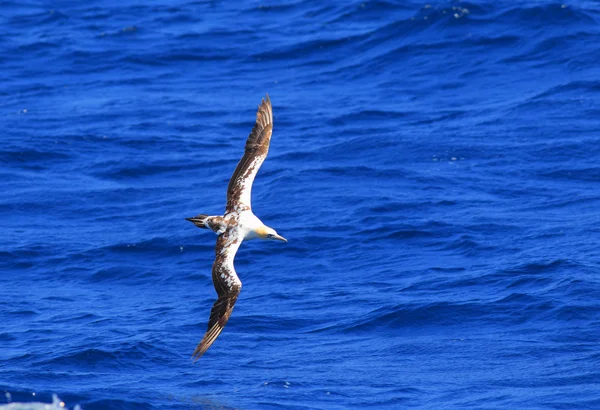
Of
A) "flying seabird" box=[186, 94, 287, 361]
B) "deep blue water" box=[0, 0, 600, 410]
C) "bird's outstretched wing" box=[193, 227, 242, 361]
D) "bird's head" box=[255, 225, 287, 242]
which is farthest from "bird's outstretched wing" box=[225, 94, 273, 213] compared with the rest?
"deep blue water" box=[0, 0, 600, 410]

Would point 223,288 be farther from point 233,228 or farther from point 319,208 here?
point 319,208

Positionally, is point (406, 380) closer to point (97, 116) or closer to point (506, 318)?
point (506, 318)

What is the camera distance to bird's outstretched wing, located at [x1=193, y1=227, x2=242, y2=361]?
44.7 feet

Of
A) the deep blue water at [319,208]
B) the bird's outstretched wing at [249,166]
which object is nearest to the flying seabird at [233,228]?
the bird's outstretched wing at [249,166]

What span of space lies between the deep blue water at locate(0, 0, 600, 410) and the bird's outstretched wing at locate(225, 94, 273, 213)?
2.90 m

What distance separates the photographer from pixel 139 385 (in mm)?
15969

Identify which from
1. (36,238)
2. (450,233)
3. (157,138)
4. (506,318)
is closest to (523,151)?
(450,233)

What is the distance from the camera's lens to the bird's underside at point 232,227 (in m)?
13.7

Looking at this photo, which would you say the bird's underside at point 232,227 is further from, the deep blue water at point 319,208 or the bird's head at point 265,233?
the deep blue water at point 319,208

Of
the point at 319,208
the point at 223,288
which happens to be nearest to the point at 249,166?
the point at 223,288

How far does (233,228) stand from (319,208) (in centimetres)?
762

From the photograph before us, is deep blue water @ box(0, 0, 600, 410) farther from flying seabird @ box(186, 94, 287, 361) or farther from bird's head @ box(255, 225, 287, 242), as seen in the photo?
bird's head @ box(255, 225, 287, 242)

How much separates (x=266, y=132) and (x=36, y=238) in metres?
7.98

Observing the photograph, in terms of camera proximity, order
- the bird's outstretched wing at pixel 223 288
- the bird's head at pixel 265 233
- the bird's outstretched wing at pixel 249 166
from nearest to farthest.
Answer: the bird's outstretched wing at pixel 223 288, the bird's head at pixel 265 233, the bird's outstretched wing at pixel 249 166
